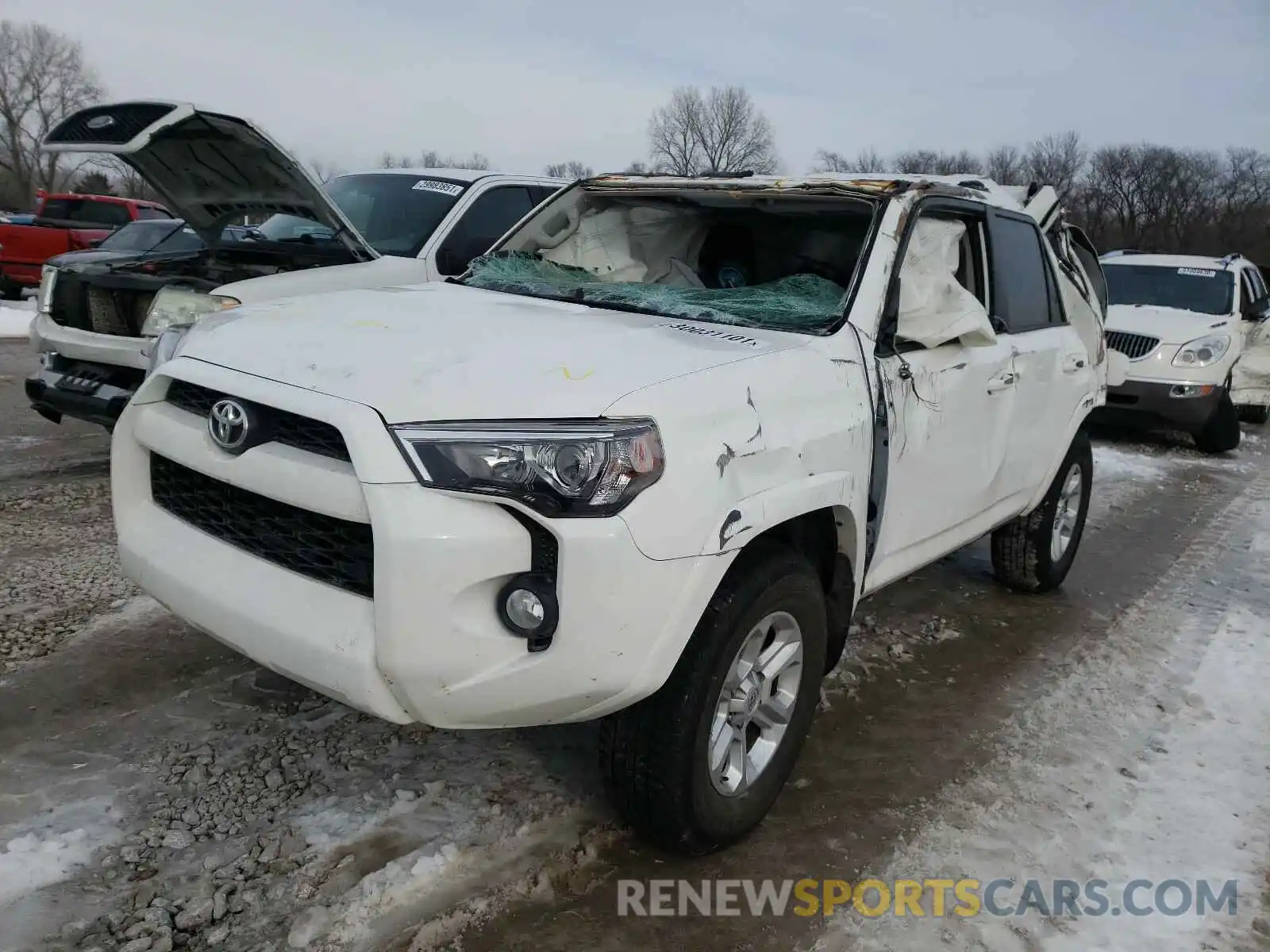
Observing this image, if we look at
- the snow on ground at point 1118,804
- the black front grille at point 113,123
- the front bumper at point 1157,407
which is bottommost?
the snow on ground at point 1118,804

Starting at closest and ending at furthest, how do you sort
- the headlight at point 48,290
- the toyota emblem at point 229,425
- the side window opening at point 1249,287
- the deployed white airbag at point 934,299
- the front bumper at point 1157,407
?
the toyota emblem at point 229,425 < the deployed white airbag at point 934,299 < the headlight at point 48,290 < the front bumper at point 1157,407 < the side window opening at point 1249,287

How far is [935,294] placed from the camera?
11.2 feet

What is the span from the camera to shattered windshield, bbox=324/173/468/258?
20.2ft

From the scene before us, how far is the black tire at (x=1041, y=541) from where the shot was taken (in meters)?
4.88

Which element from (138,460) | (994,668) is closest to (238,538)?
(138,460)

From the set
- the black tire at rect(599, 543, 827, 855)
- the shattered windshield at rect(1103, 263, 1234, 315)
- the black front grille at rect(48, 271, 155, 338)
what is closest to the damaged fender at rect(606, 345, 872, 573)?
the black tire at rect(599, 543, 827, 855)

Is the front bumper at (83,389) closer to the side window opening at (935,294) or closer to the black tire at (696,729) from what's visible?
the black tire at (696,729)

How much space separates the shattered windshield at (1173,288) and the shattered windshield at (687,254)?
25.0 feet

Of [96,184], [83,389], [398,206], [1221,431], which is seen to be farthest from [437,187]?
[96,184]

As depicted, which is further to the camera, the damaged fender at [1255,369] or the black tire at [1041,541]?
the damaged fender at [1255,369]

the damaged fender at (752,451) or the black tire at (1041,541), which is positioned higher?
the damaged fender at (752,451)

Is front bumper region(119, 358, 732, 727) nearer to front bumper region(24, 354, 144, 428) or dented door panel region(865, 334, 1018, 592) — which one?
dented door panel region(865, 334, 1018, 592)

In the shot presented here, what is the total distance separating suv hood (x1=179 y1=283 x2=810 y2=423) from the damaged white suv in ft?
0.04

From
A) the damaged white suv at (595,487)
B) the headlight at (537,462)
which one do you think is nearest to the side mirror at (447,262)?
the damaged white suv at (595,487)
